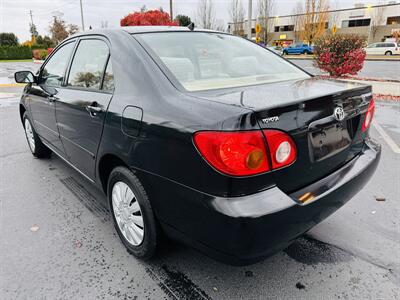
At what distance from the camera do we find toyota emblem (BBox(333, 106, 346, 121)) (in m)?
1.99

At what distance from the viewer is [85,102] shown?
2688 mm

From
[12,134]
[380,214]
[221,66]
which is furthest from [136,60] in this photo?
[12,134]

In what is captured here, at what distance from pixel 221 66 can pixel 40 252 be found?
2.06 metres

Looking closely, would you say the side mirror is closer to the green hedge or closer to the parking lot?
the parking lot

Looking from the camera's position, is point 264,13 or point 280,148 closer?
point 280,148

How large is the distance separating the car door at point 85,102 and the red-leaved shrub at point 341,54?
999cm

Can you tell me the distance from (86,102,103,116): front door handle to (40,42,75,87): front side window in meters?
0.98

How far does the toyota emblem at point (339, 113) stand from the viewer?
78.2 inches

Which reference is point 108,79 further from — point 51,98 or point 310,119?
point 310,119

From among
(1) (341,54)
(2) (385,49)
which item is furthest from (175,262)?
(2) (385,49)

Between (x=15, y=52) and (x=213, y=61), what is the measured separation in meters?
45.9

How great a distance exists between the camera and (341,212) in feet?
10.1

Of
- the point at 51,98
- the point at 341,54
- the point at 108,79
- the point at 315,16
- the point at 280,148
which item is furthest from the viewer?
the point at 315,16

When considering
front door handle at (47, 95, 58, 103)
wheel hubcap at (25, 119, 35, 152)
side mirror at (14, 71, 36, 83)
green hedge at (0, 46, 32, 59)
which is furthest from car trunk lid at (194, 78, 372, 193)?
green hedge at (0, 46, 32, 59)
